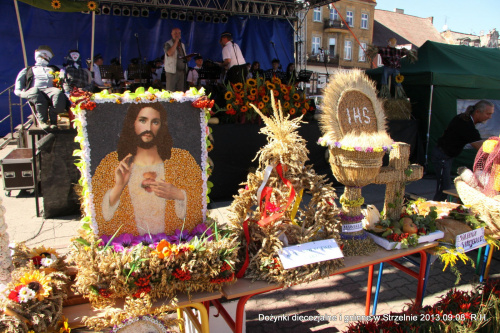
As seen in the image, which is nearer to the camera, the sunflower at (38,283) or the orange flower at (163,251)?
the sunflower at (38,283)

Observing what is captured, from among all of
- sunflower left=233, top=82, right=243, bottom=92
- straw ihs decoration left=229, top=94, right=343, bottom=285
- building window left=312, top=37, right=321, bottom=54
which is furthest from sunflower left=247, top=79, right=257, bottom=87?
building window left=312, top=37, right=321, bottom=54

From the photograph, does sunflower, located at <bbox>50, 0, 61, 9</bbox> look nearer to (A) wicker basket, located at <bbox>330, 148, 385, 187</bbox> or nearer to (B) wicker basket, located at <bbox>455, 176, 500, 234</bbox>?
(A) wicker basket, located at <bbox>330, 148, 385, 187</bbox>

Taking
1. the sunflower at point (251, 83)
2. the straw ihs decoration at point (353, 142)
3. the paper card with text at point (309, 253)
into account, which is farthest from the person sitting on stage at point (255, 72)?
the paper card with text at point (309, 253)

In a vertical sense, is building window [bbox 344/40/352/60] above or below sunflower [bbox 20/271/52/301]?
above

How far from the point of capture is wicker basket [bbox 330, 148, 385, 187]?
211 centimetres

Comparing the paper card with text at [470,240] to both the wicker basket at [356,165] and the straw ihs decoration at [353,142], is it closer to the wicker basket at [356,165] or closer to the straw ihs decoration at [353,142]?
the straw ihs decoration at [353,142]

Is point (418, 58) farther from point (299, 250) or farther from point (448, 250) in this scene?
point (299, 250)

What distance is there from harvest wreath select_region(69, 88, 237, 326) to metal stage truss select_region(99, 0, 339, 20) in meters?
7.67

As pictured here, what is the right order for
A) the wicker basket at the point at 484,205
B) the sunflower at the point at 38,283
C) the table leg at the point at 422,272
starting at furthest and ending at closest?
the wicker basket at the point at 484,205, the table leg at the point at 422,272, the sunflower at the point at 38,283

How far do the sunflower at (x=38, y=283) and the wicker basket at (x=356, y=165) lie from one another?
1.71 meters

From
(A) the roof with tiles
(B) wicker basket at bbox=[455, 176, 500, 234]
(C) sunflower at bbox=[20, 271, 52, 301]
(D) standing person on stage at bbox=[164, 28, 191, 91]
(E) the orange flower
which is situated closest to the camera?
(C) sunflower at bbox=[20, 271, 52, 301]

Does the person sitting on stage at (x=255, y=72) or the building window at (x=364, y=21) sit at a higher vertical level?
the building window at (x=364, y=21)

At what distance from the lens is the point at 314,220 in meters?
1.95

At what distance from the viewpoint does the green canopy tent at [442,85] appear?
7484 mm
